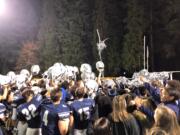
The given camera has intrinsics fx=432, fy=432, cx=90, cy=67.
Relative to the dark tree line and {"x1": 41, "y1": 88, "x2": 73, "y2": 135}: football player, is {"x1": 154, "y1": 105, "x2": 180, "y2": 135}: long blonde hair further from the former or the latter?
the dark tree line

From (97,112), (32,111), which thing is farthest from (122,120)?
(32,111)

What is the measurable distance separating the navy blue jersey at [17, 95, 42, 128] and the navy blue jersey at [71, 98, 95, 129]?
81 cm

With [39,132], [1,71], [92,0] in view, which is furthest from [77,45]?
[39,132]

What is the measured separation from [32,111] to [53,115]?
48.0 inches

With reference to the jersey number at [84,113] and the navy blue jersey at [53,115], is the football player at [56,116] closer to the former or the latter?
the navy blue jersey at [53,115]

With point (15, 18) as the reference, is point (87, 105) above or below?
below

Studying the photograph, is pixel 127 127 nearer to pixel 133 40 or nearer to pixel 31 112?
pixel 31 112

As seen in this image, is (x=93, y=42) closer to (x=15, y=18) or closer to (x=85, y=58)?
(x=85, y=58)

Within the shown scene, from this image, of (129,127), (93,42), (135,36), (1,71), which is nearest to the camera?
(129,127)

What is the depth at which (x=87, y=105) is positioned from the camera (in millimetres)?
7969

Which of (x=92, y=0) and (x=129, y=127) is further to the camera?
(x=92, y=0)

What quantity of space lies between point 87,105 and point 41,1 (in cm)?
3822

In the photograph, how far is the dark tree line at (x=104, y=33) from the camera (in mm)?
32250

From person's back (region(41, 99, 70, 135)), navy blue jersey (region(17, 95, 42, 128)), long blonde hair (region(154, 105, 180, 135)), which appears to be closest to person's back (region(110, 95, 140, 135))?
person's back (region(41, 99, 70, 135))
